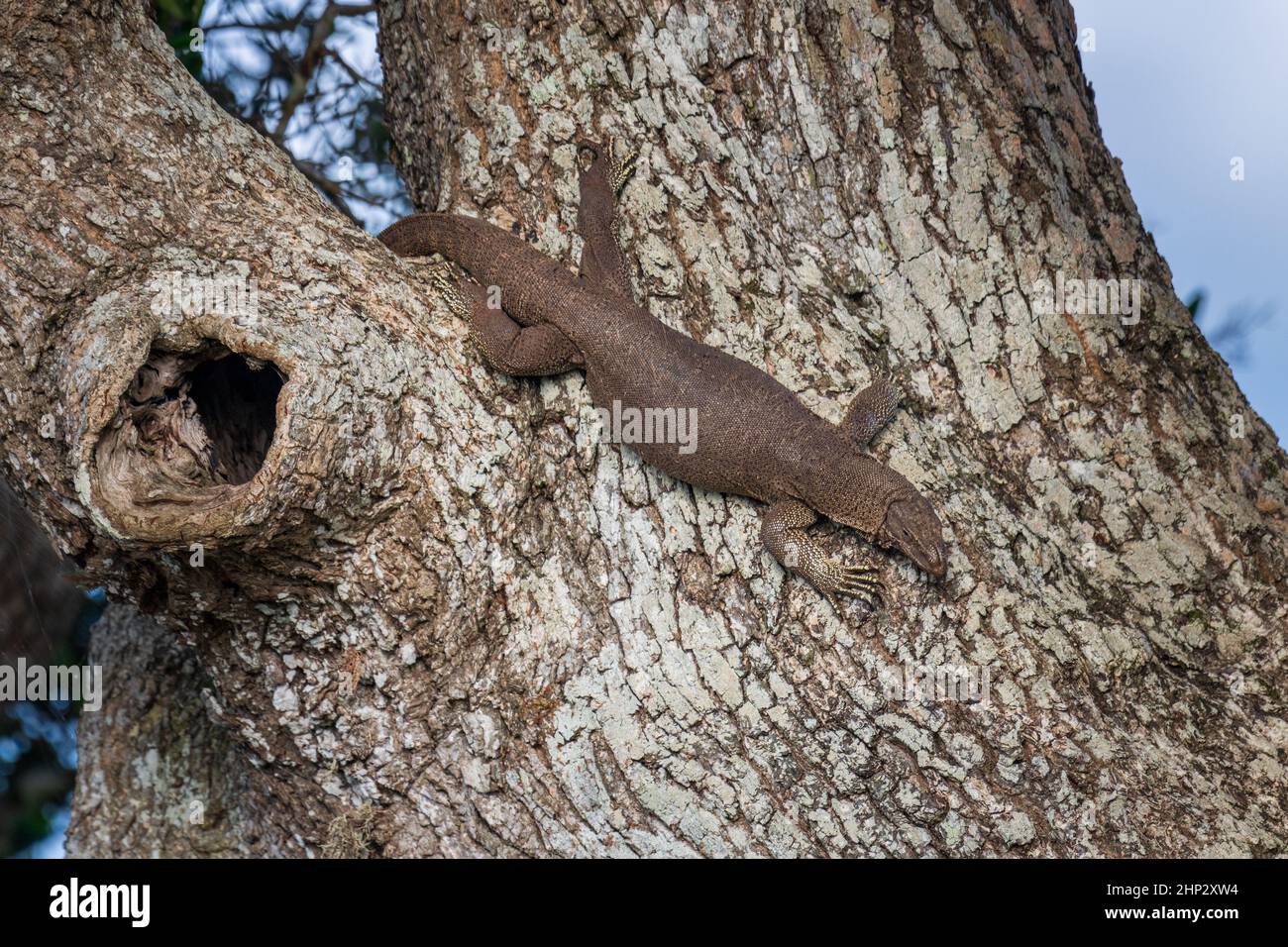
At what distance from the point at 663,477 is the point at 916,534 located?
1.00 m

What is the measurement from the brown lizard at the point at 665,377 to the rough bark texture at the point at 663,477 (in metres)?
0.10

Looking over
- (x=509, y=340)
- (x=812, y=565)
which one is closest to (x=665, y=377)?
(x=509, y=340)

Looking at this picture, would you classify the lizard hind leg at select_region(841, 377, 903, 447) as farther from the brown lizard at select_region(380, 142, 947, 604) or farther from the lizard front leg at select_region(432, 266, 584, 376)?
the lizard front leg at select_region(432, 266, 584, 376)

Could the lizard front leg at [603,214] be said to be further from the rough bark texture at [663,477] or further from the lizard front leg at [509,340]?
the lizard front leg at [509,340]

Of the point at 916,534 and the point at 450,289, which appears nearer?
the point at 916,534

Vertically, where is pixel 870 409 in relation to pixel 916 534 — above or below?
above

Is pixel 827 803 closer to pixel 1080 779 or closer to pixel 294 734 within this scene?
pixel 1080 779

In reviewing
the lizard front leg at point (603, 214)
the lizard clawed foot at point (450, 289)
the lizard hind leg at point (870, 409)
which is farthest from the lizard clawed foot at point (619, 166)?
the lizard hind leg at point (870, 409)

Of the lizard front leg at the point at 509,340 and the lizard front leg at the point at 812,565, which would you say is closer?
the lizard front leg at the point at 812,565

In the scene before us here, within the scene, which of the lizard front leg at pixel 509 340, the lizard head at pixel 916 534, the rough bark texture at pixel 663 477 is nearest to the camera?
the rough bark texture at pixel 663 477

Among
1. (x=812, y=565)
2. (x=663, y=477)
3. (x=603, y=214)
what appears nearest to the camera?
(x=812, y=565)

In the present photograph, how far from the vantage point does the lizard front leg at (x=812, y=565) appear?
4.00 meters

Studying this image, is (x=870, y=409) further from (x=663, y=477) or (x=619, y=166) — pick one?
(x=619, y=166)

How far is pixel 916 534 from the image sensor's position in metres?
4.03
